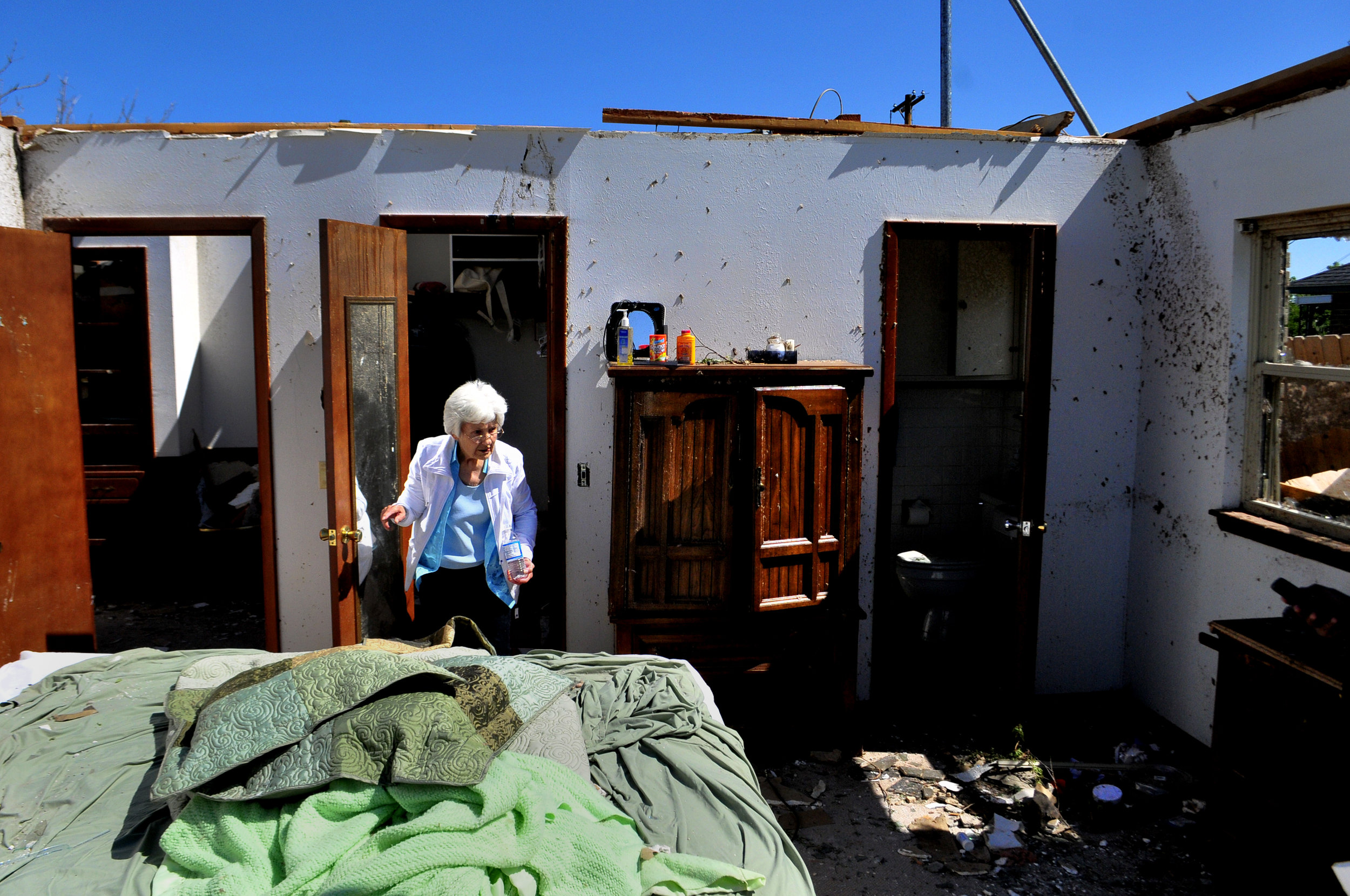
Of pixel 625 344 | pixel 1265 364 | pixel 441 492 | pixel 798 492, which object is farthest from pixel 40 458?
pixel 1265 364

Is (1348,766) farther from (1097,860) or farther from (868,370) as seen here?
(868,370)

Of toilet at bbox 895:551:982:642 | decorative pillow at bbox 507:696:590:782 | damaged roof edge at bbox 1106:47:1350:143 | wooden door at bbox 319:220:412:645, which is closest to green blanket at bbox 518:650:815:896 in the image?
decorative pillow at bbox 507:696:590:782

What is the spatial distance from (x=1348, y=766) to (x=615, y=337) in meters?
3.45

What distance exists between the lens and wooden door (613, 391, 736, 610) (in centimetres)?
432

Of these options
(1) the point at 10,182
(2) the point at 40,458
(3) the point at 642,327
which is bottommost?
(2) the point at 40,458

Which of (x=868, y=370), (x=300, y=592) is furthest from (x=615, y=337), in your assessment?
(x=300, y=592)

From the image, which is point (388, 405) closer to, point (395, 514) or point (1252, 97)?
point (395, 514)

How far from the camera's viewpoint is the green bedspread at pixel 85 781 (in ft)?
7.07

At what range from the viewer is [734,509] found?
4410 mm

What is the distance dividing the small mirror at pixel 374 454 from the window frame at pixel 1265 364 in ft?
14.1

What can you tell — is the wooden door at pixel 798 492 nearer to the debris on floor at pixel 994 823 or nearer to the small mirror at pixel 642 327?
the small mirror at pixel 642 327

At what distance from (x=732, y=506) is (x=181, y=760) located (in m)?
2.64

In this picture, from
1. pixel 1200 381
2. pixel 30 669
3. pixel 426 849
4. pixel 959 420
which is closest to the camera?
pixel 426 849

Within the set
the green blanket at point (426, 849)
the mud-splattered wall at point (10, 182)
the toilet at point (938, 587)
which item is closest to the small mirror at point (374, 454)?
the mud-splattered wall at point (10, 182)
